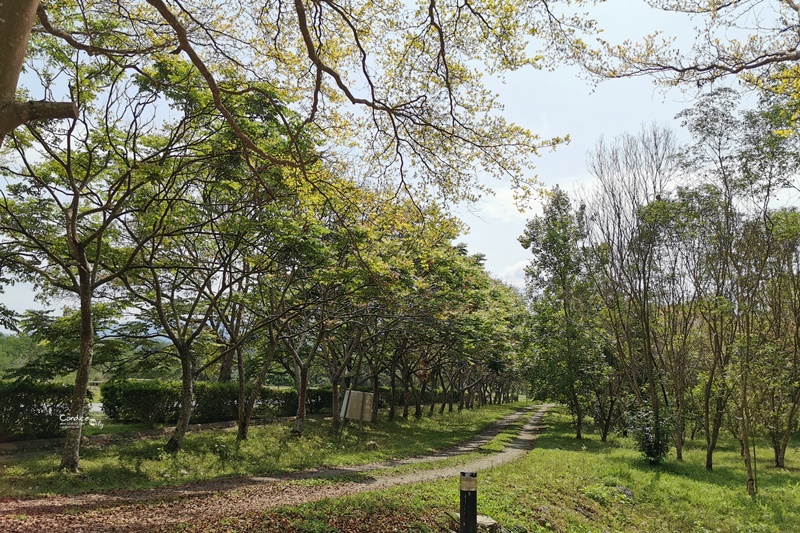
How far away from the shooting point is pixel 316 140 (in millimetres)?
9594

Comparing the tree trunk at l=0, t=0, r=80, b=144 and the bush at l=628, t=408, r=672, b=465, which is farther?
the bush at l=628, t=408, r=672, b=465

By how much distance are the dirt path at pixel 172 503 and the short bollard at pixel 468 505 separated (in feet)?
9.52

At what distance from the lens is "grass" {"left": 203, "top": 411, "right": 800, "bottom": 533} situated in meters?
6.23

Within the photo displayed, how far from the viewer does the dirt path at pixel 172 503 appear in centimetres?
563

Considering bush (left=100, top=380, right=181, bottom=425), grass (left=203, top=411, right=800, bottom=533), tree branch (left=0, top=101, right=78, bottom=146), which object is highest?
tree branch (left=0, top=101, right=78, bottom=146)

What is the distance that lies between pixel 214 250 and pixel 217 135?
6.03 m

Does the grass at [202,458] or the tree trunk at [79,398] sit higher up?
the tree trunk at [79,398]

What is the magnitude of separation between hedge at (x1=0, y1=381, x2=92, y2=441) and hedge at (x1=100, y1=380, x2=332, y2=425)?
7.14ft

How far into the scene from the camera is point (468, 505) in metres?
5.41

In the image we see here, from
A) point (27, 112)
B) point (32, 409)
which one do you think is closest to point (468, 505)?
point (27, 112)

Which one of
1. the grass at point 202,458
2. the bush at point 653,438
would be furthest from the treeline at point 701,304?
the grass at point 202,458

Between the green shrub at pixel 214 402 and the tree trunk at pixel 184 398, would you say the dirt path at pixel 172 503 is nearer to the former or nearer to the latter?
the tree trunk at pixel 184 398

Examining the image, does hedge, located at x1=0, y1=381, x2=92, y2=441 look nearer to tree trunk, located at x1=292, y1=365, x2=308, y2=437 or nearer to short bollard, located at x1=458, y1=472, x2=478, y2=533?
tree trunk, located at x1=292, y1=365, x2=308, y2=437

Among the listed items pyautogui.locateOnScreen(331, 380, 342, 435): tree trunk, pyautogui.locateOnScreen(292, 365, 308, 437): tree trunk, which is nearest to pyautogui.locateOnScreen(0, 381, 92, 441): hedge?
pyautogui.locateOnScreen(292, 365, 308, 437): tree trunk
